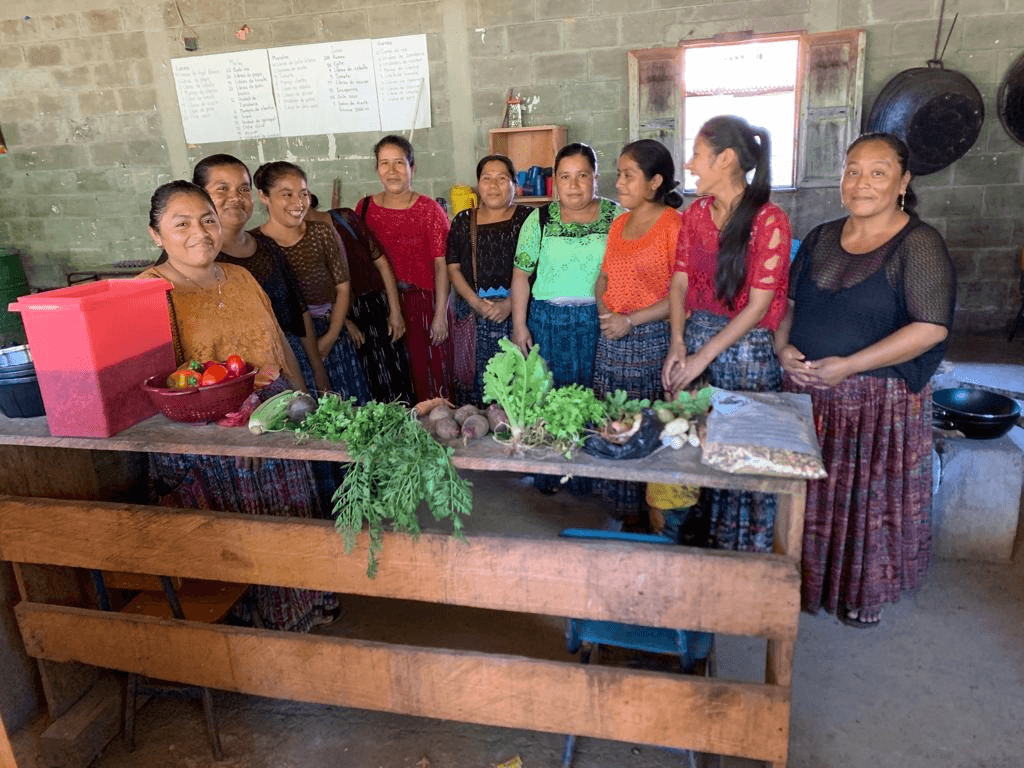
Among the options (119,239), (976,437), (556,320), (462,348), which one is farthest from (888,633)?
(119,239)

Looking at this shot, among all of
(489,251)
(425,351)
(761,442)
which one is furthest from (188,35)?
(761,442)

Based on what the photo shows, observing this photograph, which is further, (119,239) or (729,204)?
(119,239)

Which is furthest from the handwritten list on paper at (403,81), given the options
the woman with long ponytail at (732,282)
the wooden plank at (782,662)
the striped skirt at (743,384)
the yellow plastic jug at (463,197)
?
the wooden plank at (782,662)

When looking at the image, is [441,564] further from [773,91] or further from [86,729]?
[773,91]

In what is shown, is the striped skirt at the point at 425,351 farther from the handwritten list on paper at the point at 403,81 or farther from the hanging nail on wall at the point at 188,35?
the hanging nail on wall at the point at 188,35

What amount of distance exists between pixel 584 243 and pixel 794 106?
3525 millimetres

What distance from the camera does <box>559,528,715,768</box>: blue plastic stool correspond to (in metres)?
1.85

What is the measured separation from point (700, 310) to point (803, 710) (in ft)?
4.41

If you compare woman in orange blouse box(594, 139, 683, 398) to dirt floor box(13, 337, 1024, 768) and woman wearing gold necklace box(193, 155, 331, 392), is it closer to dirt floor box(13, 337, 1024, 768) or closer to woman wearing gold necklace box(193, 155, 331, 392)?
dirt floor box(13, 337, 1024, 768)

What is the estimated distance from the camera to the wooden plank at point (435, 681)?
69.7 inches

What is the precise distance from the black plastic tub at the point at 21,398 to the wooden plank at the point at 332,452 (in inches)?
1.0

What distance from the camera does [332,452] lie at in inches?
70.6

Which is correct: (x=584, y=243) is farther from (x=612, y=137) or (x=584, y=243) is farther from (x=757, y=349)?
(x=612, y=137)

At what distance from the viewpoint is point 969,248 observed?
5.82 m
